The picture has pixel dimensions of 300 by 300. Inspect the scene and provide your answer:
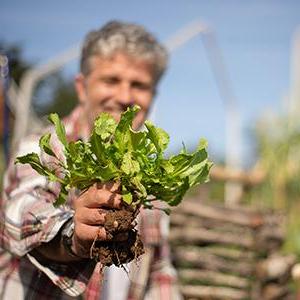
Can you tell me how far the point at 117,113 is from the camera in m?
2.93

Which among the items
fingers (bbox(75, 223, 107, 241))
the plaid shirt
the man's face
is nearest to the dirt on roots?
fingers (bbox(75, 223, 107, 241))

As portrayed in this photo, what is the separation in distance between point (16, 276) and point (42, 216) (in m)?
0.49

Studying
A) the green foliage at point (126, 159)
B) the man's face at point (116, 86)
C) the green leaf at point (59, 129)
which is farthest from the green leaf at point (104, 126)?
the man's face at point (116, 86)

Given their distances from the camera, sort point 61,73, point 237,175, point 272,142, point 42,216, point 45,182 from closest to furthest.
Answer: point 42,216 → point 45,182 → point 237,175 → point 272,142 → point 61,73

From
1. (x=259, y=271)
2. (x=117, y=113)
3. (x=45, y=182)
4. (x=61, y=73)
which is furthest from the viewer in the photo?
(x=61, y=73)

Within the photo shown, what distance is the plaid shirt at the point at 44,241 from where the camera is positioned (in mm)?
2238

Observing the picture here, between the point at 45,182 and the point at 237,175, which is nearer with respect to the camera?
the point at 45,182

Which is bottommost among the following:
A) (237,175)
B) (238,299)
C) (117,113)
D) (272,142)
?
(117,113)

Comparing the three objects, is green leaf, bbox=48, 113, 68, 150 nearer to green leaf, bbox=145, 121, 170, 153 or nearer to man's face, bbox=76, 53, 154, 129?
green leaf, bbox=145, 121, 170, 153

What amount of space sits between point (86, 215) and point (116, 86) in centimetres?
120

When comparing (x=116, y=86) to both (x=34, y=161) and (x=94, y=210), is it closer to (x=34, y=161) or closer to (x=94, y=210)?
(x=34, y=161)

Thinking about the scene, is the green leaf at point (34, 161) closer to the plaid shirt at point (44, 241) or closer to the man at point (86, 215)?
the man at point (86, 215)

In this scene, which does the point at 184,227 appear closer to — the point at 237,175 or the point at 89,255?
the point at 237,175

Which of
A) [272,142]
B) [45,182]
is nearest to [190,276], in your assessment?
[45,182]
